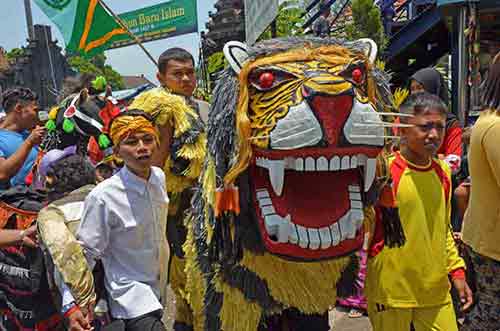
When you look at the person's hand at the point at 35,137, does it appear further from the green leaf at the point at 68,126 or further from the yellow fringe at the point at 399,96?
the yellow fringe at the point at 399,96

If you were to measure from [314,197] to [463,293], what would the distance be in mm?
1104

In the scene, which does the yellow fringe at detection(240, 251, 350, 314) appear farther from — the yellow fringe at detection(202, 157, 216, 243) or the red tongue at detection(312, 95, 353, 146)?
the red tongue at detection(312, 95, 353, 146)

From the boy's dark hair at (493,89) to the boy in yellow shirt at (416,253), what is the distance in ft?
0.77

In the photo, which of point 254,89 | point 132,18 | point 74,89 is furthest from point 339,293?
point 132,18

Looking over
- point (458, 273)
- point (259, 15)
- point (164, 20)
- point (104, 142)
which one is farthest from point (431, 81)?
point (164, 20)

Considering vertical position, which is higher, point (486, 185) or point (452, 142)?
point (452, 142)

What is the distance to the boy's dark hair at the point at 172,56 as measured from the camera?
3301mm

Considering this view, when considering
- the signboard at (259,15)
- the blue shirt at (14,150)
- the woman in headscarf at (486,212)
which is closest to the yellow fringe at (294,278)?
the woman in headscarf at (486,212)

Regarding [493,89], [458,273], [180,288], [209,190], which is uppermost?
[493,89]

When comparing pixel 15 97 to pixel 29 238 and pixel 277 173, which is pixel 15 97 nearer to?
pixel 29 238

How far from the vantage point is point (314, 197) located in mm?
1921

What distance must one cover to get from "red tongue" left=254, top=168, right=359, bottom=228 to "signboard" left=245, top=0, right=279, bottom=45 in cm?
134

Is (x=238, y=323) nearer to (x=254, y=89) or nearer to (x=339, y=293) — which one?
(x=339, y=293)

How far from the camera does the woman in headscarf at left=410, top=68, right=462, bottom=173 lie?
10.7 ft
